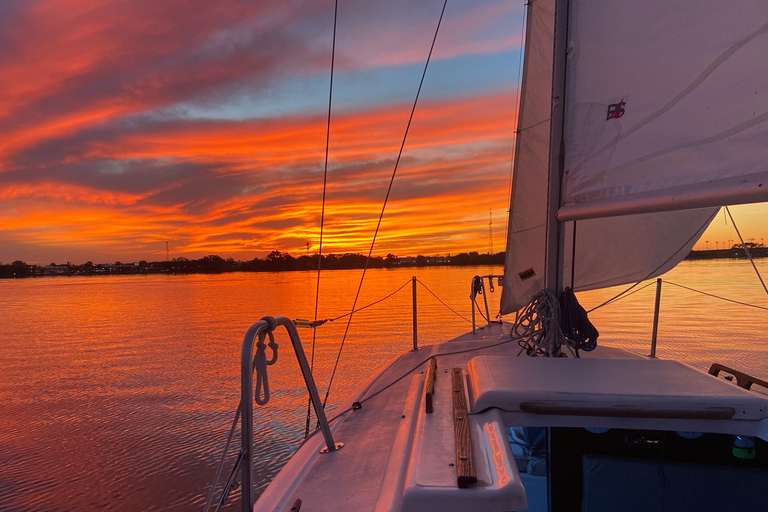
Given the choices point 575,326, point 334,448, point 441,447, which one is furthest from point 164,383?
point 441,447

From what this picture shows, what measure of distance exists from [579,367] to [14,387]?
11.5m

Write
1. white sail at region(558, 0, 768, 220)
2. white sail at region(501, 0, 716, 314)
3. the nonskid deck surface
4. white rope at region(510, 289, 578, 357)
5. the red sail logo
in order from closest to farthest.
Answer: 1. the nonskid deck surface
2. white sail at region(558, 0, 768, 220)
3. the red sail logo
4. white rope at region(510, 289, 578, 357)
5. white sail at region(501, 0, 716, 314)

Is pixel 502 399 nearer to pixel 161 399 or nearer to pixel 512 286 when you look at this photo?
pixel 512 286

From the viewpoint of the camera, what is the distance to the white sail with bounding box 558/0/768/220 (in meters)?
2.95

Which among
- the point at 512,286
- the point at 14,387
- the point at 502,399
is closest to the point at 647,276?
the point at 512,286

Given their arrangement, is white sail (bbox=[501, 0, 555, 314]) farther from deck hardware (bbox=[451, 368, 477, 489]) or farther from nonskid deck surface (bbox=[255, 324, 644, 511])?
deck hardware (bbox=[451, 368, 477, 489])

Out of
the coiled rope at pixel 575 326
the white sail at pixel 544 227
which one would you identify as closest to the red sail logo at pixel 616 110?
the coiled rope at pixel 575 326

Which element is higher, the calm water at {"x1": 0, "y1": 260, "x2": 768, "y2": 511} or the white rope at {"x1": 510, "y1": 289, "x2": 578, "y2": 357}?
the white rope at {"x1": 510, "y1": 289, "x2": 578, "y2": 357}

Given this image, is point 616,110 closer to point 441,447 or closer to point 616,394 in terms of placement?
point 616,394

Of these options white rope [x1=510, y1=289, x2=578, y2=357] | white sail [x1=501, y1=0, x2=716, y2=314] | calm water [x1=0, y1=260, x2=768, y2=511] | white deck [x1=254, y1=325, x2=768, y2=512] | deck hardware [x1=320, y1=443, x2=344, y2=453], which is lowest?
calm water [x1=0, y1=260, x2=768, y2=511]

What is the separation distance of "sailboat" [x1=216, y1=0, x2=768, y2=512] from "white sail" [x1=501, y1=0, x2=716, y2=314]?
69.9 inches

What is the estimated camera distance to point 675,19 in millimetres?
3365

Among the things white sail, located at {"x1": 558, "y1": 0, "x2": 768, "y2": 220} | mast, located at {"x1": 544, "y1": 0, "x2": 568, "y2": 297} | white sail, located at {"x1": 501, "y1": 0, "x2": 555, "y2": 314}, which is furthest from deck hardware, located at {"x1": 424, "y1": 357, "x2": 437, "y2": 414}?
white sail, located at {"x1": 501, "y1": 0, "x2": 555, "y2": 314}

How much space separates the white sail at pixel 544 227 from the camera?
567 cm
